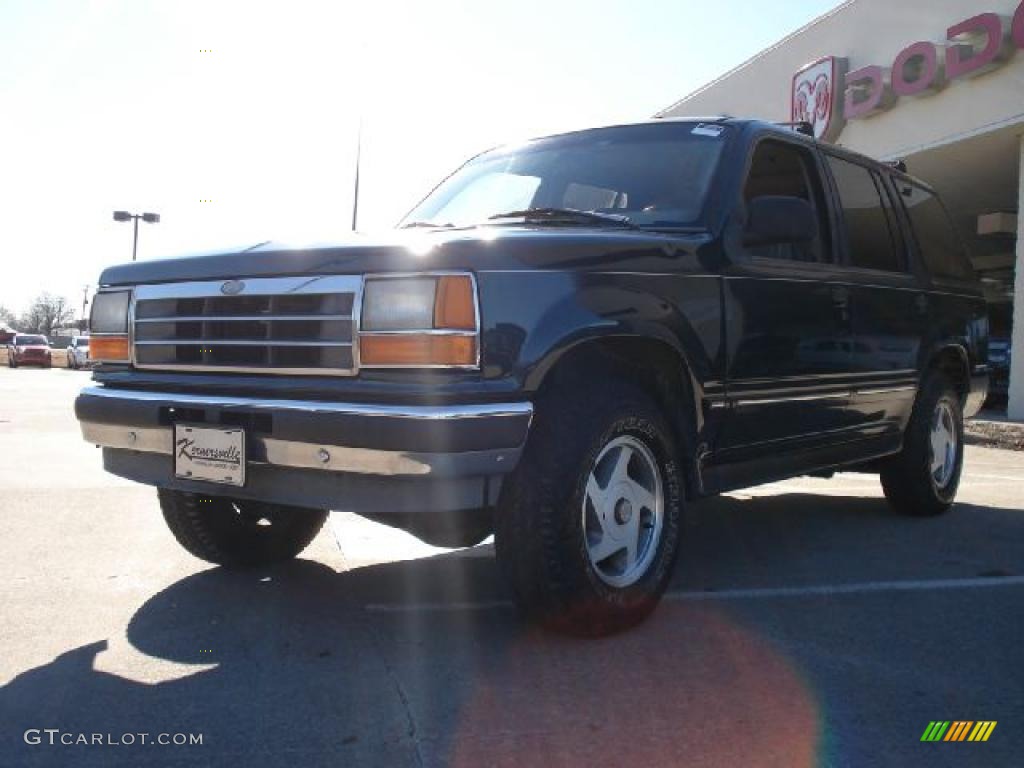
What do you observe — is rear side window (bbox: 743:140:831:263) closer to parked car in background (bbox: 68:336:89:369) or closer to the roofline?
the roofline

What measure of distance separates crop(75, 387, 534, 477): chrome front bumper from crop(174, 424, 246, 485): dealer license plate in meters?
0.04

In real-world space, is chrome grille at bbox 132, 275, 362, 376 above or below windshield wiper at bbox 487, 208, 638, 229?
below

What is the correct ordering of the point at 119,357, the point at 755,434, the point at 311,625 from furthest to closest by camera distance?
the point at 755,434 < the point at 119,357 < the point at 311,625

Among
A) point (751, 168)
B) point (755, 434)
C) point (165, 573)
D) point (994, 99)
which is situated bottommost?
point (165, 573)

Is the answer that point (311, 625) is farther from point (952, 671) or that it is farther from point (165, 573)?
point (952, 671)

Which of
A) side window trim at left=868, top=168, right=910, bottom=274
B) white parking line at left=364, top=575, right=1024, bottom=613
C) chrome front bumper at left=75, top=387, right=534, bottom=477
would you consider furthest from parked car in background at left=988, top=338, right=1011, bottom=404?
Answer: chrome front bumper at left=75, top=387, right=534, bottom=477

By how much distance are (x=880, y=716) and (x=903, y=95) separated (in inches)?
568

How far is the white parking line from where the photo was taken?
3758mm

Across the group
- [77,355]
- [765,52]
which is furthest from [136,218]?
[765,52]

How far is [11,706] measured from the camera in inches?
107

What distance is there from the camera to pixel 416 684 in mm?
2904

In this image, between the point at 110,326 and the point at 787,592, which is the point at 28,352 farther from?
the point at 787,592

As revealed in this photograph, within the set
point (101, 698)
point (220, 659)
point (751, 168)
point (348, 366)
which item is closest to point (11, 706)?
point (101, 698)

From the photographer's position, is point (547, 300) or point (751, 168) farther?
point (751, 168)
